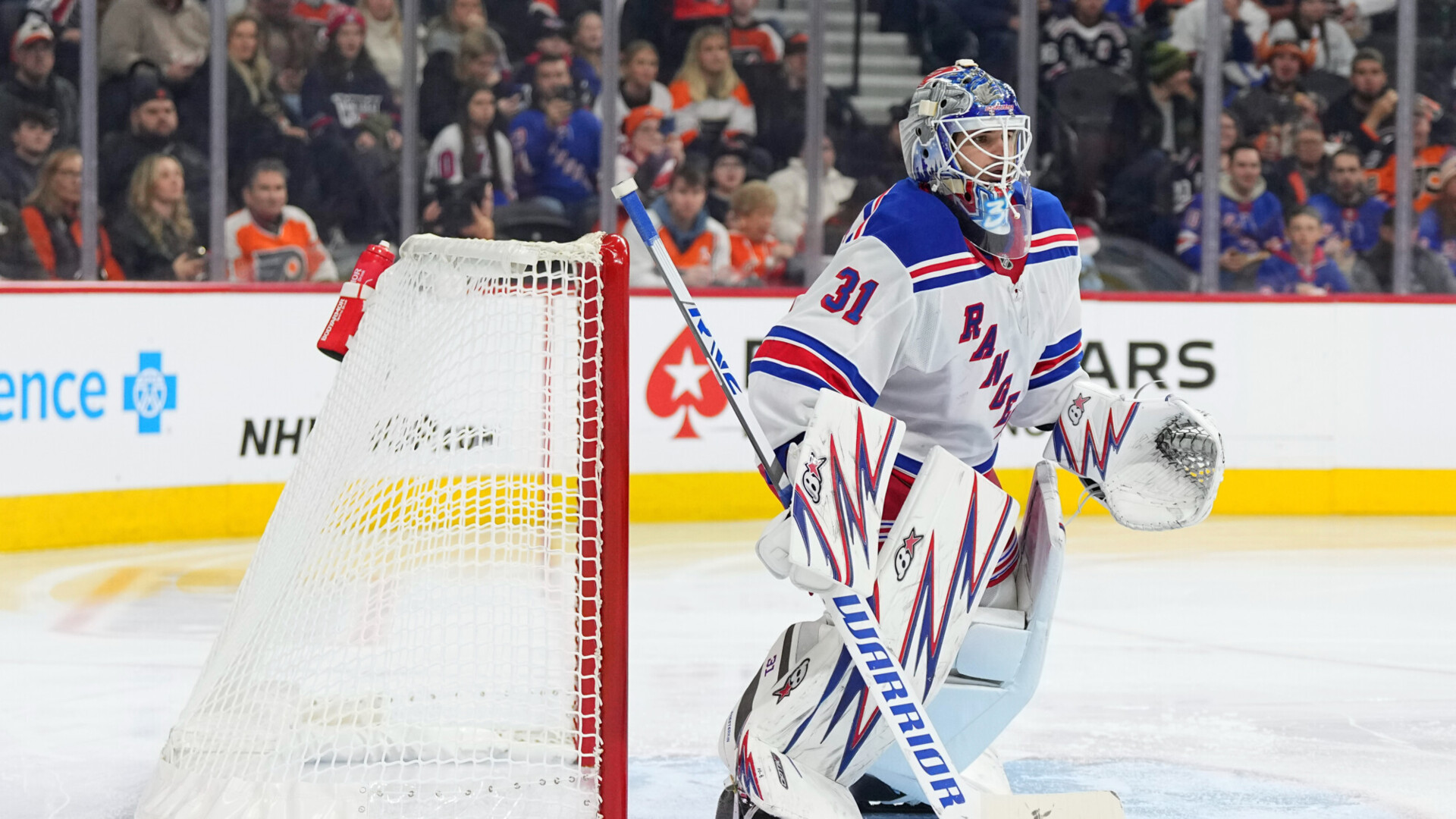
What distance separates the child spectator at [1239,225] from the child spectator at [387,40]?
280 centimetres

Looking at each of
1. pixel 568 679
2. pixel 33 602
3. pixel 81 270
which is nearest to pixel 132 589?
pixel 33 602

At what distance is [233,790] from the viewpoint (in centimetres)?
224

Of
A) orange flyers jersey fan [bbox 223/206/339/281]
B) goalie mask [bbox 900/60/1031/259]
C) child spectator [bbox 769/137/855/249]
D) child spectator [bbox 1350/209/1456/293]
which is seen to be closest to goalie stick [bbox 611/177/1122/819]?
goalie mask [bbox 900/60/1031/259]

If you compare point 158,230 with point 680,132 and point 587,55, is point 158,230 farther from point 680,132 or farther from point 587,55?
point 680,132

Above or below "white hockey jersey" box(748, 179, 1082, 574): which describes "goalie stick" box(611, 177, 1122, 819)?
below

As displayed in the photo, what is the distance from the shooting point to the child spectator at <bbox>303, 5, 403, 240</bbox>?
18.8 ft

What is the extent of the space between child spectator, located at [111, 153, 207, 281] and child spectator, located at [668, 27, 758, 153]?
5.61 feet

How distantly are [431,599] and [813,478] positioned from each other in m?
0.65

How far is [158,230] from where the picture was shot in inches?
213

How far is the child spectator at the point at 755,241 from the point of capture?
5.92 meters

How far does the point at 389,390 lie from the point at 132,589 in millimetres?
2344

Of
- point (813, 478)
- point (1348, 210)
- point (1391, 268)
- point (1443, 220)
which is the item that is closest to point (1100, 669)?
point (813, 478)

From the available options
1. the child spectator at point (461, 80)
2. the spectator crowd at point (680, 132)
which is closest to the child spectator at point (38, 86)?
the spectator crowd at point (680, 132)

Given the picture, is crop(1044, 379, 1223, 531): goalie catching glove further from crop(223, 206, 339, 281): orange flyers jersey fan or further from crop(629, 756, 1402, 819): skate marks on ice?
crop(223, 206, 339, 281): orange flyers jersey fan
